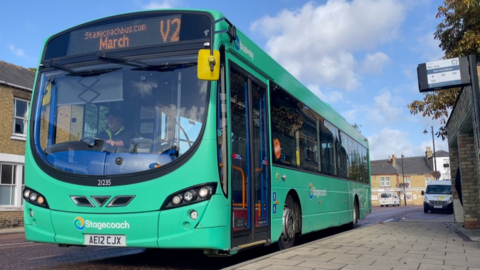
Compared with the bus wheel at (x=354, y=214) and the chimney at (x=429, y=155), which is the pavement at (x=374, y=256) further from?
the chimney at (x=429, y=155)

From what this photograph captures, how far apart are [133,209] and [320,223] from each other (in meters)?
5.97

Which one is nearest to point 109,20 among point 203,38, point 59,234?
point 203,38

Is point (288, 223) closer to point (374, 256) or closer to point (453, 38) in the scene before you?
point (374, 256)

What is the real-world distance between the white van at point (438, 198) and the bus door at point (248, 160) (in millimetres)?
27975

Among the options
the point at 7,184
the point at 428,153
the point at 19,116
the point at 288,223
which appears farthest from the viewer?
the point at 428,153

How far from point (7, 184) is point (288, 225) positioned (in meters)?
16.2

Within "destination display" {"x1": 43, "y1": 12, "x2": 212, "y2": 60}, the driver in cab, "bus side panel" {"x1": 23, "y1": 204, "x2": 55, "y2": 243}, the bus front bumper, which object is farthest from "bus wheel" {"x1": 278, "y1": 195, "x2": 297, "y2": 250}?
"bus side panel" {"x1": 23, "y1": 204, "x2": 55, "y2": 243}

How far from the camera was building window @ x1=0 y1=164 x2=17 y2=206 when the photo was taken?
20.2 metres

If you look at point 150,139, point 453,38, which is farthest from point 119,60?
point 453,38

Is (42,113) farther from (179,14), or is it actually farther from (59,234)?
(179,14)

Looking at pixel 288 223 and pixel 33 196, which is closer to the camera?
pixel 33 196

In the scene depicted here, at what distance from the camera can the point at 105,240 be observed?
19.1 ft

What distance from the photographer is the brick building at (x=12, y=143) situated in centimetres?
1998

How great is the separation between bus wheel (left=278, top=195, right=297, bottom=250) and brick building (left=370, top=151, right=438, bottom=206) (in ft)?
271
